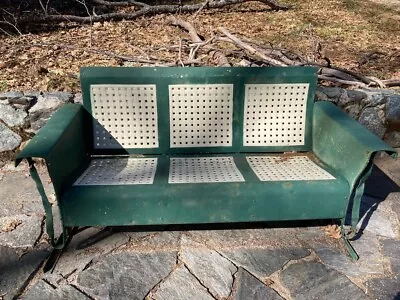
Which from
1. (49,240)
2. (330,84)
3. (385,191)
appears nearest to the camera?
(49,240)

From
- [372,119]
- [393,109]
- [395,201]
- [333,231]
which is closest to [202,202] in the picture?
[333,231]

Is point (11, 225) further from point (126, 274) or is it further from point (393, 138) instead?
point (393, 138)

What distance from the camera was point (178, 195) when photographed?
2740mm

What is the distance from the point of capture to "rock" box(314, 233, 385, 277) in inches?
111

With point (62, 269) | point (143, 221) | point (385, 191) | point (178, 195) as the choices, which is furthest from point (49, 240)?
point (385, 191)

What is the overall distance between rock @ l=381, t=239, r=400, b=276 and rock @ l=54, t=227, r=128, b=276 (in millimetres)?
1748

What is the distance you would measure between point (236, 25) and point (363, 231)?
183 inches

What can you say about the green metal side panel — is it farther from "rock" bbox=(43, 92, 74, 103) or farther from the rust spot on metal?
"rock" bbox=(43, 92, 74, 103)

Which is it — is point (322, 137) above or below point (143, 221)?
above

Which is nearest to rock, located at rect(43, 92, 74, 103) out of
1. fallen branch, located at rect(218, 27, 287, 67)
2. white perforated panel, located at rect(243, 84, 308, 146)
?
white perforated panel, located at rect(243, 84, 308, 146)

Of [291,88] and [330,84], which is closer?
[291,88]

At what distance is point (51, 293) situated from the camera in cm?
260

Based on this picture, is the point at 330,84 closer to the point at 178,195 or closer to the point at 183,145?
the point at 183,145

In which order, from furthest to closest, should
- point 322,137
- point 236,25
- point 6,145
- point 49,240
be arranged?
point 236,25 < point 6,145 < point 322,137 < point 49,240
